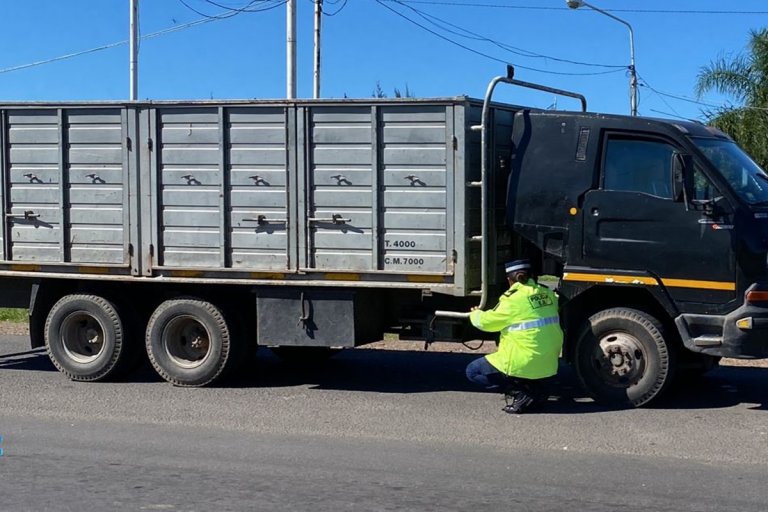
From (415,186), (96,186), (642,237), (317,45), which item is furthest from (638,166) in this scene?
(317,45)

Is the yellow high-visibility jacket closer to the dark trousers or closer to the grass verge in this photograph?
the dark trousers

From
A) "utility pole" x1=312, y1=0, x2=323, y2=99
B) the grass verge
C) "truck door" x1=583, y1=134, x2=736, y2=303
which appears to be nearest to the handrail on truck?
"truck door" x1=583, y1=134, x2=736, y2=303

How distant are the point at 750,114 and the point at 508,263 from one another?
14197mm

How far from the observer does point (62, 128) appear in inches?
372

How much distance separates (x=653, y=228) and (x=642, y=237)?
116 mm

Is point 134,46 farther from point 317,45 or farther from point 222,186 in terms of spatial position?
point 222,186

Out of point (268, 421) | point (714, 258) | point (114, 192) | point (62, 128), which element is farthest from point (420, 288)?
point (62, 128)

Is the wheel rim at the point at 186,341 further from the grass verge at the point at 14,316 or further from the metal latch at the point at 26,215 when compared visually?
the grass verge at the point at 14,316

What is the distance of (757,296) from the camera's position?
7695 millimetres

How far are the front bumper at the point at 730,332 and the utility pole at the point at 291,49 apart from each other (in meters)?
11.2

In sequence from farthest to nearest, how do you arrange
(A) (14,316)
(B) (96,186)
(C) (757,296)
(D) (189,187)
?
(A) (14,316) < (B) (96,186) < (D) (189,187) < (C) (757,296)

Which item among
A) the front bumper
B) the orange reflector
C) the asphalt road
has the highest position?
the orange reflector

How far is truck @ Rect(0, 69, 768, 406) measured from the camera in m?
8.00

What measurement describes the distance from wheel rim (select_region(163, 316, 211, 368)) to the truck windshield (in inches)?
193
